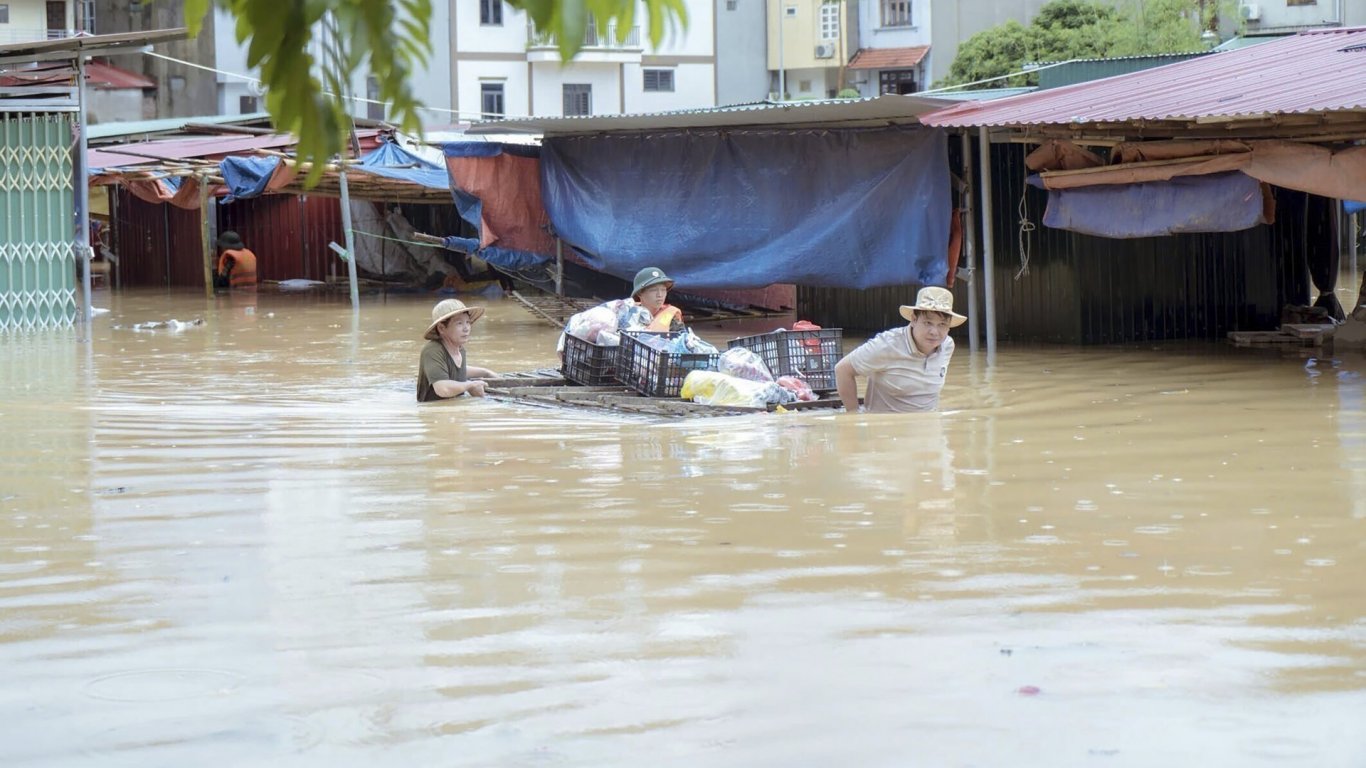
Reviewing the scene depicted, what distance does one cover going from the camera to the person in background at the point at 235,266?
28.3 meters

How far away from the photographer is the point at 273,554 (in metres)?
5.88

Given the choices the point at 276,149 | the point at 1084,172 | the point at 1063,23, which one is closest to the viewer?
the point at 1084,172

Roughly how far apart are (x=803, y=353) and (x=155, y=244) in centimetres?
2379

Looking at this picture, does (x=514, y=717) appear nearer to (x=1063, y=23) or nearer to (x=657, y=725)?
(x=657, y=725)

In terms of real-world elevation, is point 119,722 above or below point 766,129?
below

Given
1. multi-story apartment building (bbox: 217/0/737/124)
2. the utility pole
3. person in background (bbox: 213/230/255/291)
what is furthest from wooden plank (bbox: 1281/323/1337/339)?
the utility pole

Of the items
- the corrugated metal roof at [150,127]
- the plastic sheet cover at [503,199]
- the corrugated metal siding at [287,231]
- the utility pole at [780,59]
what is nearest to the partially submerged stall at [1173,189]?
the plastic sheet cover at [503,199]

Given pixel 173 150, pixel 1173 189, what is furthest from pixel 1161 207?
pixel 173 150

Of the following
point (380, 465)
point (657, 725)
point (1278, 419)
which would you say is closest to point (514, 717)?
point (657, 725)

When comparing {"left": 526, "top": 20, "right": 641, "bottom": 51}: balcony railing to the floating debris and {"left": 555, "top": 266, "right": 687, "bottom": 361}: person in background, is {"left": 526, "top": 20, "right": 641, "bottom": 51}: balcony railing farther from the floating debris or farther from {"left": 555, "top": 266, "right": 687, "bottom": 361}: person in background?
the floating debris

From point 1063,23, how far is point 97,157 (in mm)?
27083

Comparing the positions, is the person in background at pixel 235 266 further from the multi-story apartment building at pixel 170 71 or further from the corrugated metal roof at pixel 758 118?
the multi-story apartment building at pixel 170 71

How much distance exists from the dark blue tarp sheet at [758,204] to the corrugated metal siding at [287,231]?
41.5ft

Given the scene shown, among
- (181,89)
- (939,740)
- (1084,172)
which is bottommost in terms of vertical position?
(939,740)
